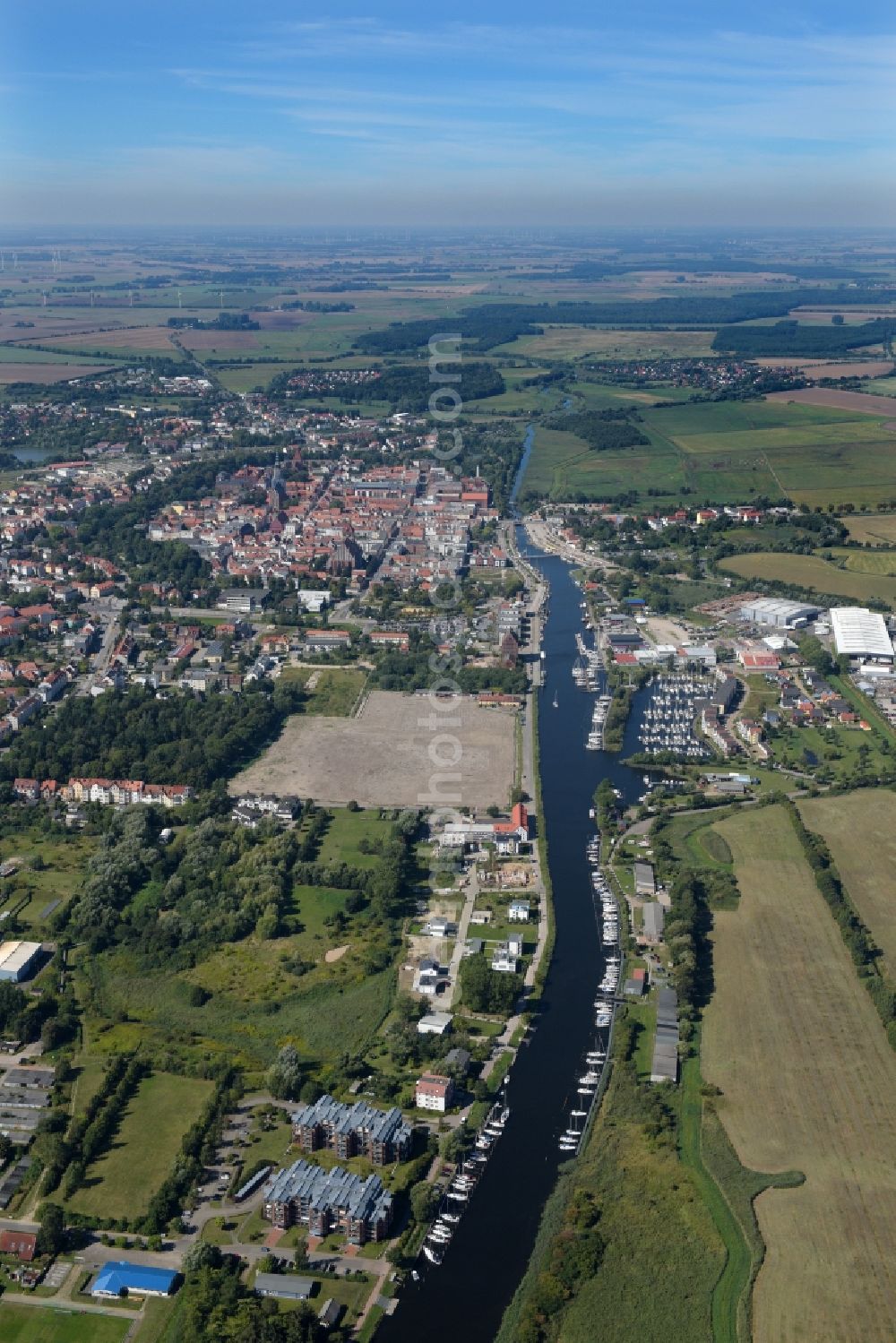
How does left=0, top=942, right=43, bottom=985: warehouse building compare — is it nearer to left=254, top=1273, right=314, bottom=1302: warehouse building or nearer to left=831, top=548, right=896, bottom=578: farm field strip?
left=254, top=1273, right=314, bottom=1302: warehouse building

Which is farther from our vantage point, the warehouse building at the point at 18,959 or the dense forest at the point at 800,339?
the dense forest at the point at 800,339

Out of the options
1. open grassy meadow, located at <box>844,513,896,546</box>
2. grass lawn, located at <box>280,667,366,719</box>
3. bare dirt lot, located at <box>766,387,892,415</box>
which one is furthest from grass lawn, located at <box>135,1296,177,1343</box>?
bare dirt lot, located at <box>766,387,892,415</box>

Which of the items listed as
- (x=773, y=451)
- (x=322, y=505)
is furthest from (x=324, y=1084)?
(x=773, y=451)

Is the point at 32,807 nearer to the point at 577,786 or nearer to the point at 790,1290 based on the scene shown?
the point at 577,786

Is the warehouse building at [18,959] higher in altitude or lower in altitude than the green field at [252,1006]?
higher

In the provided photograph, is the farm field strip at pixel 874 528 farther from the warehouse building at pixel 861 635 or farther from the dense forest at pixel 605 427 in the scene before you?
the dense forest at pixel 605 427

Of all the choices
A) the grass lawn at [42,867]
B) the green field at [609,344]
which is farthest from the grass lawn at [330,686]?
the green field at [609,344]
